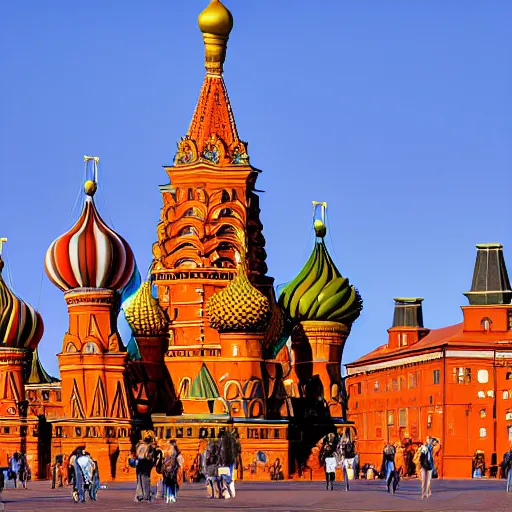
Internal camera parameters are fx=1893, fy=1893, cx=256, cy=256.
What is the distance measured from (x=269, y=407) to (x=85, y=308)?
27.2 ft

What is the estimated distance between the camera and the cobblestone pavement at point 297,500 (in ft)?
134

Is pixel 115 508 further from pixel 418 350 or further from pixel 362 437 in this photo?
pixel 362 437

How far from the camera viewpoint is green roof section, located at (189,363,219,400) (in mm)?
73562

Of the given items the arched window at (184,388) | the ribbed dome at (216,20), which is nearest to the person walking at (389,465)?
the arched window at (184,388)

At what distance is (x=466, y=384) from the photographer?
342 feet

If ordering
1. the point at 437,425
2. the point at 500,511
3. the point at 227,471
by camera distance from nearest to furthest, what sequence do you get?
1. the point at 500,511
2. the point at 227,471
3. the point at 437,425

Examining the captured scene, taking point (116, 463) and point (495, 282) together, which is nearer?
point (116, 463)

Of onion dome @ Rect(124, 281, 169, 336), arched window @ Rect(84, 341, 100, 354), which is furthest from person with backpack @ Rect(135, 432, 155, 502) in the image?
onion dome @ Rect(124, 281, 169, 336)

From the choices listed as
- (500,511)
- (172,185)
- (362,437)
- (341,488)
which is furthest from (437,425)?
(500,511)

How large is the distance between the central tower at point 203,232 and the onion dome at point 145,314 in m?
0.45

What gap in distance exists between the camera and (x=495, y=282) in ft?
348

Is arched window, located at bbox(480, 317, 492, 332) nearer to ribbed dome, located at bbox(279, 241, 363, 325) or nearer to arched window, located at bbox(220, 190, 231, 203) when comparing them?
ribbed dome, located at bbox(279, 241, 363, 325)

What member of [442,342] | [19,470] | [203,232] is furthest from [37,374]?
[19,470]

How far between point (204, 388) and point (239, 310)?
3.35 metres
